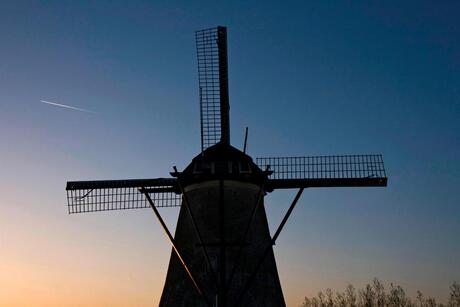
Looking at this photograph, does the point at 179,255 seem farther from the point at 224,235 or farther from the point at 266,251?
the point at 266,251

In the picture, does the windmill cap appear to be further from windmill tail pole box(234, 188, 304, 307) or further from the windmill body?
Answer: windmill tail pole box(234, 188, 304, 307)

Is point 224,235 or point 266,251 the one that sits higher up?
point 224,235

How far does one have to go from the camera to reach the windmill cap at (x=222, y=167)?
16.8 meters

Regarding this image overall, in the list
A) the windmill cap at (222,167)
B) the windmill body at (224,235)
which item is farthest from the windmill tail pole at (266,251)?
the windmill cap at (222,167)

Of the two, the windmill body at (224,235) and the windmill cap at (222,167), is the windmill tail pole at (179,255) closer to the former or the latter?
the windmill body at (224,235)

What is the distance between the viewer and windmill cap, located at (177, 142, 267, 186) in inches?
661

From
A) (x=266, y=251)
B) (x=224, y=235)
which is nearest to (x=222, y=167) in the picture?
(x=224, y=235)

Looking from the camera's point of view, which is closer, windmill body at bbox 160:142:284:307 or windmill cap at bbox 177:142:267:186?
windmill body at bbox 160:142:284:307

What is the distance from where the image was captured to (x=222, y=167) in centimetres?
1683

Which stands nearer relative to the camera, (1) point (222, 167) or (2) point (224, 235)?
(2) point (224, 235)

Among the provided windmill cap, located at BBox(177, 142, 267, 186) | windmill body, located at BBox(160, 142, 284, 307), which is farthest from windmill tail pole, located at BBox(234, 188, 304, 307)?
windmill cap, located at BBox(177, 142, 267, 186)

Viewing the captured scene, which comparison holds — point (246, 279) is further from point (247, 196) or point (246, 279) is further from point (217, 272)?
point (247, 196)

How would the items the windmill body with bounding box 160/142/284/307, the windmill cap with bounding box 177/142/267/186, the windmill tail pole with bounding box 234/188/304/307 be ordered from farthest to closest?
the windmill cap with bounding box 177/142/267/186
the windmill body with bounding box 160/142/284/307
the windmill tail pole with bounding box 234/188/304/307

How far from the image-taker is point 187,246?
16.8 m
